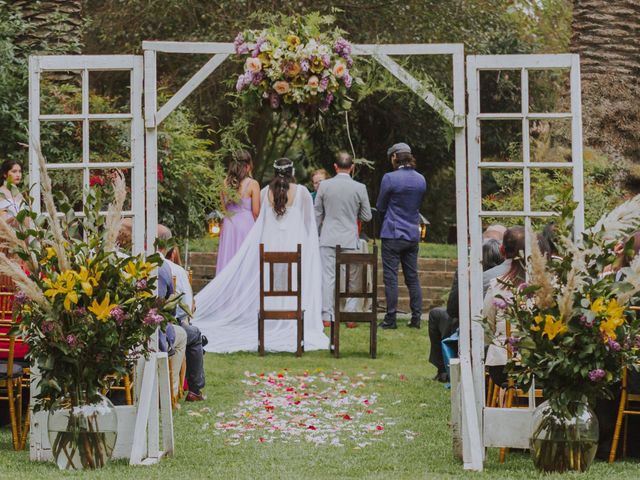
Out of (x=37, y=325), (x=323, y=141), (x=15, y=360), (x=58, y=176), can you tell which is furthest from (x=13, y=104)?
(x=323, y=141)

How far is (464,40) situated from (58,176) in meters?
8.63

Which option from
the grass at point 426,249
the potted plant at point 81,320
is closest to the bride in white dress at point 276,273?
the grass at point 426,249

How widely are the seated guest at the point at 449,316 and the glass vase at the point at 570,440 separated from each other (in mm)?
2075

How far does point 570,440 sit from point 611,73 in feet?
23.6

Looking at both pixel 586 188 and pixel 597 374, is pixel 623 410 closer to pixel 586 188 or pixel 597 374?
pixel 597 374

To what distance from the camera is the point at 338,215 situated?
12.5 metres

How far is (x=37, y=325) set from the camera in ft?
20.0

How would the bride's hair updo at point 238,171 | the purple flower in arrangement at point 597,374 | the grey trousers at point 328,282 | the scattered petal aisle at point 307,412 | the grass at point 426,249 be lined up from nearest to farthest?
the purple flower in arrangement at point 597,374
the scattered petal aisle at point 307,412
the bride's hair updo at point 238,171
the grey trousers at point 328,282
the grass at point 426,249

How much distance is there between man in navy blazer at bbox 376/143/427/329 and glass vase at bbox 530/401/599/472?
666cm

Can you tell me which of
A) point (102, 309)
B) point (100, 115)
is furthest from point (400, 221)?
point (102, 309)

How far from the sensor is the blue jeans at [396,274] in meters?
12.6

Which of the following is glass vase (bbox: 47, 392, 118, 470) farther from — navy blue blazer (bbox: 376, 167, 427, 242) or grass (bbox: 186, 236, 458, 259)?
grass (bbox: 186, 236, 458, 259)

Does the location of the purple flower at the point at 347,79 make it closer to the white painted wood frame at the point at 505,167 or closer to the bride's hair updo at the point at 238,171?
the white painted wood frame at the point at 505,167

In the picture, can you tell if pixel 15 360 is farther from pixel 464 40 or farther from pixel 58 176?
pixel 464 40
